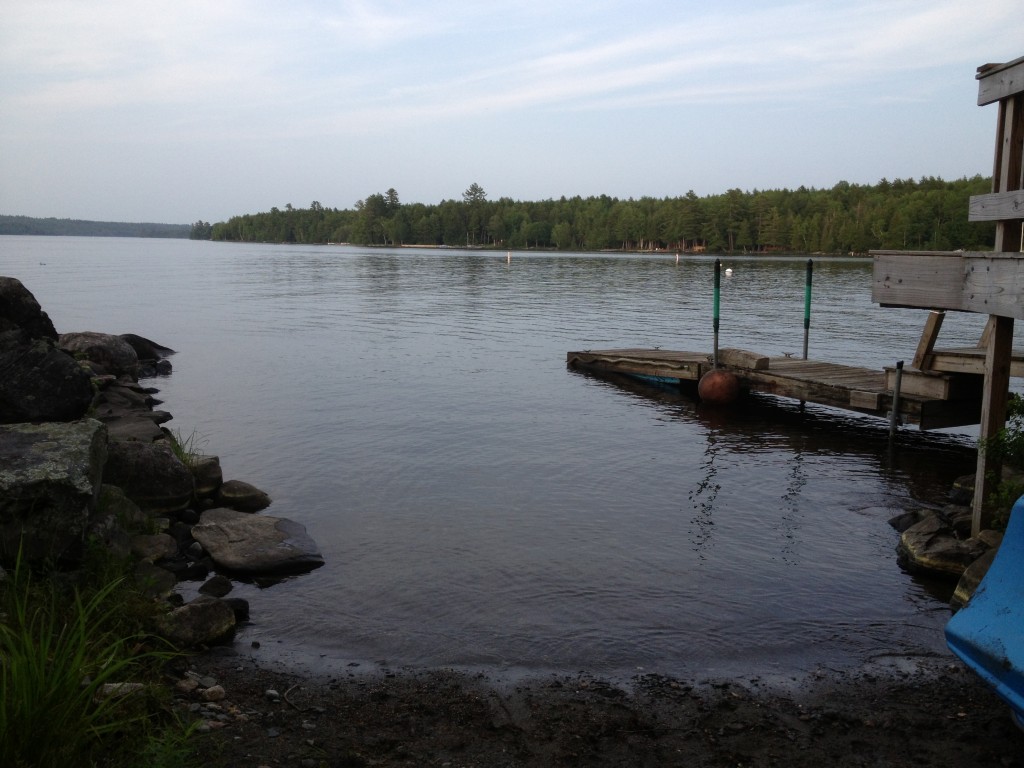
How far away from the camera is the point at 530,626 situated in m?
9.00

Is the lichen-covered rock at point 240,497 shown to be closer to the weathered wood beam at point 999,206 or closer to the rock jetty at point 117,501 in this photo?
the rock jetty at point 117,501

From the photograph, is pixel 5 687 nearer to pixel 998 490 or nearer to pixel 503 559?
pixel 503 559

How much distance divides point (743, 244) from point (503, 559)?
180 metres

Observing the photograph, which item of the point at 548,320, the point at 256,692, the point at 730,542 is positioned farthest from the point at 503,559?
the point at 548,320

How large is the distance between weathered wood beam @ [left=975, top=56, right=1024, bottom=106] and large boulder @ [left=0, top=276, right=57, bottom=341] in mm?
12176

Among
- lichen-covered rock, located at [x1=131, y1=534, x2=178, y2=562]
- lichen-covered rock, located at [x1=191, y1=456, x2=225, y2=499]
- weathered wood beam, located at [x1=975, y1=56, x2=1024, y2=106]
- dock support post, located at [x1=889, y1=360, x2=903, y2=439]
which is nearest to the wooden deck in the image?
dock support post, located at [x1=889, y1=360, x2=903, y2=439]

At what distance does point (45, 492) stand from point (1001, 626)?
301 inches

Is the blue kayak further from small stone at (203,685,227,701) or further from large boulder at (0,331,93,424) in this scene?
large boulder at (0,331,93,424)

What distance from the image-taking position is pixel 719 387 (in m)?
21.9

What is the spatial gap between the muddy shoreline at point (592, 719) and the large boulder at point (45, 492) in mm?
1675

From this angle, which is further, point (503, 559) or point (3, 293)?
point (3, 293)

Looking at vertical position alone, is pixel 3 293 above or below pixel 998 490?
above

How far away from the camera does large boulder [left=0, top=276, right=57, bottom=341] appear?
12211 mm

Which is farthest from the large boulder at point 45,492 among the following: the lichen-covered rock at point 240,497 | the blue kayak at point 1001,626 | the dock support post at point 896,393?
the dock support post at point 896,393
